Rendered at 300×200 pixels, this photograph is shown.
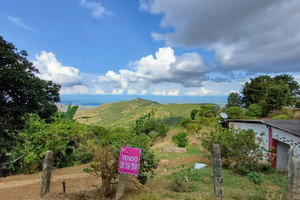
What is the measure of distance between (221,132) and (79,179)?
6.82 meters

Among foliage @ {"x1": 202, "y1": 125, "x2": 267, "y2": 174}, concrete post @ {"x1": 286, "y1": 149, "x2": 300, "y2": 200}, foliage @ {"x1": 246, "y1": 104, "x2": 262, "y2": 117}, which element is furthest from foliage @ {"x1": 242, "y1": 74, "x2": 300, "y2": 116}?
concrete post @ {"x1": 286, "y1": 149, "x2": 300, "y2": 200}

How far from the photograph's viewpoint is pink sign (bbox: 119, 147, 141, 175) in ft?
11.9

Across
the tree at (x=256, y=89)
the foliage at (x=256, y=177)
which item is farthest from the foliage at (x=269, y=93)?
the foliage at (x=256, y=177)

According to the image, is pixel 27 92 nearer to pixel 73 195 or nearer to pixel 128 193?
pixel 73 195

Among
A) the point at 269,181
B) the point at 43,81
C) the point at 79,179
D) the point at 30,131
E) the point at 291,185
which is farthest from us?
the point at 43,81

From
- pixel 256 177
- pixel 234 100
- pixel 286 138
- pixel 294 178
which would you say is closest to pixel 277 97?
pixel 234 100

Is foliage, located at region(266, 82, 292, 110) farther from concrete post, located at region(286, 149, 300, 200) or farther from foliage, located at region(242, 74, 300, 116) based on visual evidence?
concrete post, located at region(286, 149, 300, 200)

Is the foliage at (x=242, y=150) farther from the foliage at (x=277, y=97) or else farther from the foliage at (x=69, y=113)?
the foliage at (x=277, y=97)

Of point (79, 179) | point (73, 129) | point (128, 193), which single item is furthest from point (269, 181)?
point (73, 129)

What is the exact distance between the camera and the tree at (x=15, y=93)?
28.4 feet

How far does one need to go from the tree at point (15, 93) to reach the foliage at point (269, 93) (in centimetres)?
2539

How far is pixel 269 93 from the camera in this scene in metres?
23.0

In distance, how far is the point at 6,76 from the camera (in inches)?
330

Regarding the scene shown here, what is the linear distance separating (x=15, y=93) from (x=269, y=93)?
2693cm
